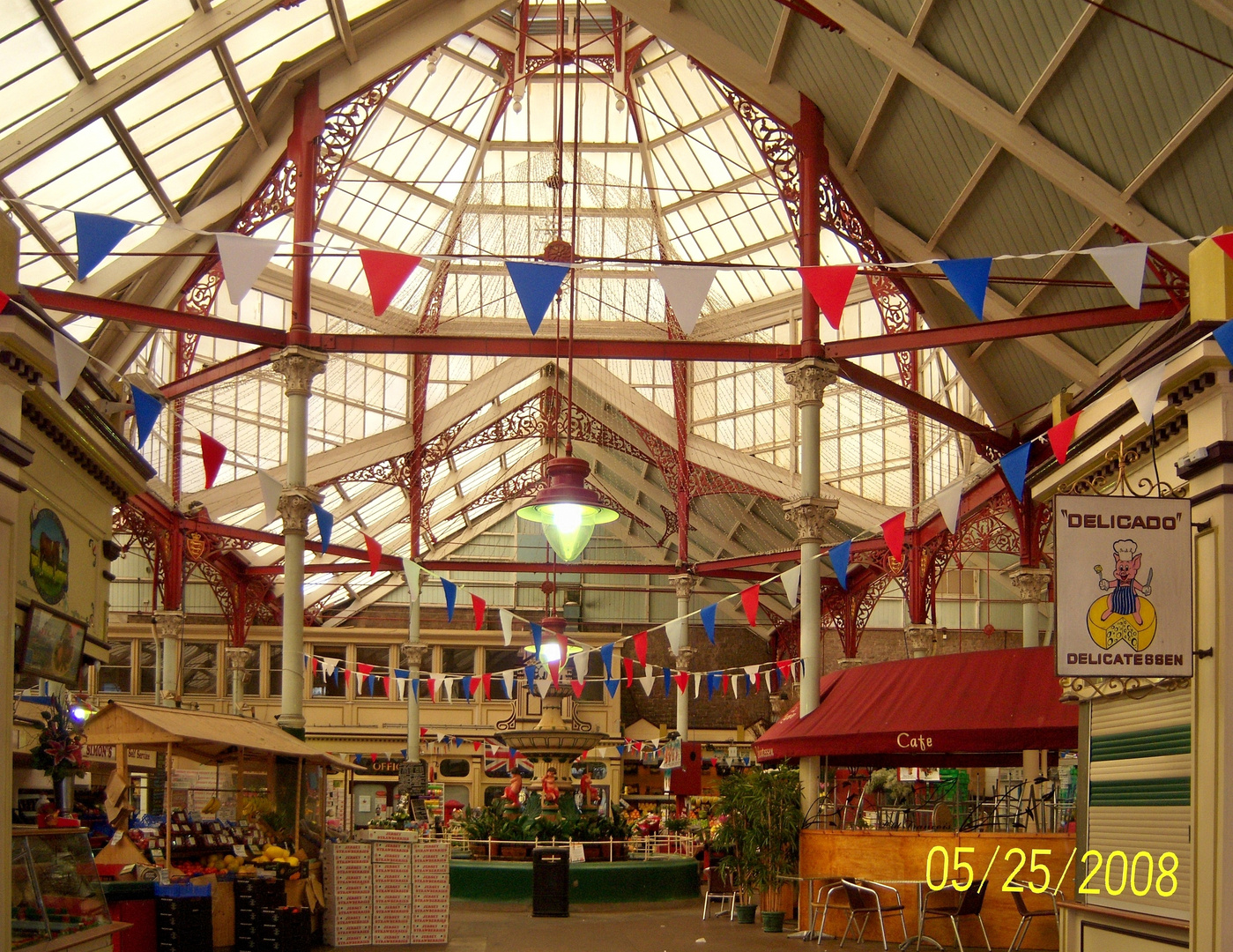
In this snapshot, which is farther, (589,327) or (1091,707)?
(589,327)

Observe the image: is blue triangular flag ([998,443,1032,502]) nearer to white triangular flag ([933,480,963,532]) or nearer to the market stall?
white triangular flag ([933,480,963,532])

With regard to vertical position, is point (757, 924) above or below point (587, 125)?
below

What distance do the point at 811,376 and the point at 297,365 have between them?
6.83 meters

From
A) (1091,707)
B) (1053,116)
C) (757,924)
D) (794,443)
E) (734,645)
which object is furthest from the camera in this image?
(734,645)

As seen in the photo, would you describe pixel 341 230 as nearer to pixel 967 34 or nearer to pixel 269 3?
pixel 269 3

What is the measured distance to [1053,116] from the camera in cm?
1386

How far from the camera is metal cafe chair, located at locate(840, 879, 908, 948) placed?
1384 cm

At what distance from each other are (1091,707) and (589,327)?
67.0ft

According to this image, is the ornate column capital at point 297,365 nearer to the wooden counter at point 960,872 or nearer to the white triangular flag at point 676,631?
the white triangular flag at point 676,631

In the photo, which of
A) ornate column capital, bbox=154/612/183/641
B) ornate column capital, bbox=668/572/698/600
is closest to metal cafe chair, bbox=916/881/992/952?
ornate column capital, bbox=668/572/698/600

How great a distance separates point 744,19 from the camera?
1741 cm

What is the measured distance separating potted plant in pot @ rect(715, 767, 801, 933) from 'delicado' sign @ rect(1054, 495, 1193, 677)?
30.1 ft

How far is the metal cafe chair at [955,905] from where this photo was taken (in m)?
13.0

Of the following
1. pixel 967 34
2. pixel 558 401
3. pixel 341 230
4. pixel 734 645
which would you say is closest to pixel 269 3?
pixel 967 34
